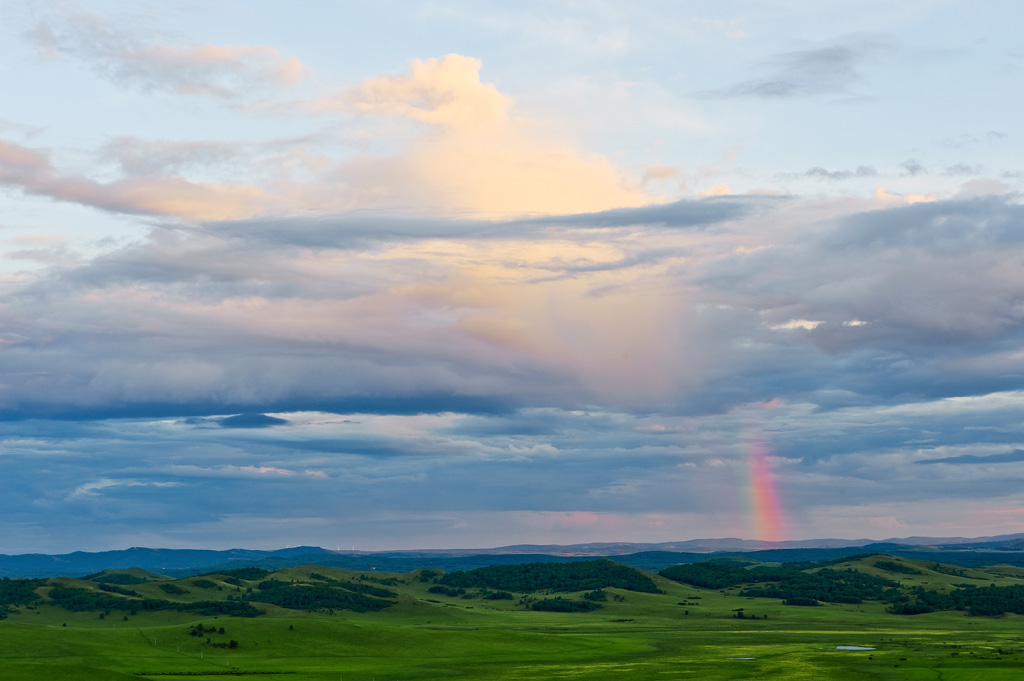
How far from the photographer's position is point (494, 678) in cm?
18400

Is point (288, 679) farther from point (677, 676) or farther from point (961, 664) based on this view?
point (961, 664)

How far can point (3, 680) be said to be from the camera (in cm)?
16000

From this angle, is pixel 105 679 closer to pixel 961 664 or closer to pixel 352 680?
pixel 352 680

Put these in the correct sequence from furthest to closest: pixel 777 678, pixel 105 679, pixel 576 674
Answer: pixel 576 674, pixel 777 678, pixel 105 679

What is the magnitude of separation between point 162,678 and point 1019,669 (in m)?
141

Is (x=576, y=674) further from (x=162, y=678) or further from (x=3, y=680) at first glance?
(x=3, y=680)

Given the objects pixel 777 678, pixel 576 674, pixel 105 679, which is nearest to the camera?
pixel 105 679

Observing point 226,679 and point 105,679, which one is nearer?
point 105,679

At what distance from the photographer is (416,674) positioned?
195125 mm

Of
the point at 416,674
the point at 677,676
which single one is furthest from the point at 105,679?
the point at 677,676

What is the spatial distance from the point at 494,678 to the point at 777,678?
45974 mm

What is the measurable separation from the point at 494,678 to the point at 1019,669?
286ft

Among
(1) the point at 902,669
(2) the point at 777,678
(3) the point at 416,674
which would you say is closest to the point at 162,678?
(3) the point at 416,674

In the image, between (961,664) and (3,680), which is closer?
(3,680)
